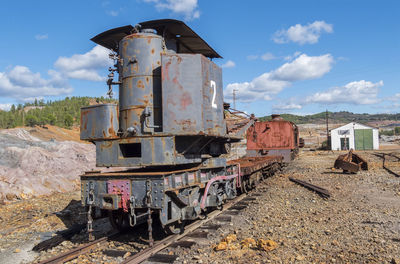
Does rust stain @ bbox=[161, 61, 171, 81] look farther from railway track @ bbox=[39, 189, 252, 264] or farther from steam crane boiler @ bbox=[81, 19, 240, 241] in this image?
railway track @ bbox=[39, 189, 252, 264]

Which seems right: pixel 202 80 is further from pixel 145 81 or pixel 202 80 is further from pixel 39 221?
pixel 39 221

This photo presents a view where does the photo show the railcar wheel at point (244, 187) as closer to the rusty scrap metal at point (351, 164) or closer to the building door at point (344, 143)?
the rusty scrap metal at point (351, 164)

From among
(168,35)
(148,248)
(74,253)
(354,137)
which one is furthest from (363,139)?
(74,253)

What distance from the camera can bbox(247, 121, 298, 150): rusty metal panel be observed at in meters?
20.2

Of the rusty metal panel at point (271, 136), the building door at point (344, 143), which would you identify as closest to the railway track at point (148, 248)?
the rusty metal panel at point (271, 136)

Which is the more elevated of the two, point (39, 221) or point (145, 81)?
point (145, 81)

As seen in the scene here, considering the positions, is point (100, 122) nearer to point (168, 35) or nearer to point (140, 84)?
point (140, 84)

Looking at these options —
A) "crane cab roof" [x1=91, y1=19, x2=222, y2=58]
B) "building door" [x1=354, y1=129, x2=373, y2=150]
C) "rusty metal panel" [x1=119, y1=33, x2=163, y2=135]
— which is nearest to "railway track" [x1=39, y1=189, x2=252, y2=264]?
"rusty metal panel" [x1=119, y1=33, x2=163, y2=135]

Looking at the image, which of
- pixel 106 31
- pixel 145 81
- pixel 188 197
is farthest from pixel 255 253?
pixel 106 31

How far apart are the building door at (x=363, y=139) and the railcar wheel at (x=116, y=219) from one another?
46109 mm

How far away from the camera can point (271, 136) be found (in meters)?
20.5

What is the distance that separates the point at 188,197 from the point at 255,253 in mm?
1862

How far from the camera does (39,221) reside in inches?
336

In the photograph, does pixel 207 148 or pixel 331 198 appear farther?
pixel 331 198
